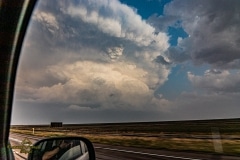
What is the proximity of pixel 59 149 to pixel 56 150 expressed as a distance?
0.09 ft

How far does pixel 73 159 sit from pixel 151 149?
8.46 metres

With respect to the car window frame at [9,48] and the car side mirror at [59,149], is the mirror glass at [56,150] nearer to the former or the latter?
the car side mirror at [59,149]

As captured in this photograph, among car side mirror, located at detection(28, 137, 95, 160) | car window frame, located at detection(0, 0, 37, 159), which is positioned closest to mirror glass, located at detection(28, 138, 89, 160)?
car side mirror, located at detection(28, 137, 95, 160)

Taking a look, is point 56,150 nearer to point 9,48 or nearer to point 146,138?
point 9,48

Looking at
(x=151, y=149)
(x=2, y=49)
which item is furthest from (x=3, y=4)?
(x=151, y=149)

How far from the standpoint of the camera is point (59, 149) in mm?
2236

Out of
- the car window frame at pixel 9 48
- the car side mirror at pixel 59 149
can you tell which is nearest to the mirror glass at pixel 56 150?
the car side mirror at pixel 59 149

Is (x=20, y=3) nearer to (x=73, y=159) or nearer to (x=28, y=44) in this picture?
(x=28, y=44)

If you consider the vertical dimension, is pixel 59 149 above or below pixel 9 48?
below

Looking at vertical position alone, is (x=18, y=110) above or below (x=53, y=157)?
above

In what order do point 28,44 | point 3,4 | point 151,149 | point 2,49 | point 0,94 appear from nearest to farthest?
point 3,4 < point 2,49 < point 0,94 < point 28,44 < point 151,149

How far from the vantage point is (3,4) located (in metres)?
1.99

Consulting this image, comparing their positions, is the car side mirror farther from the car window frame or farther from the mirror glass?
the car window frame

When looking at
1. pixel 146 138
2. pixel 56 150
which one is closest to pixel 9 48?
pixel 56 150
